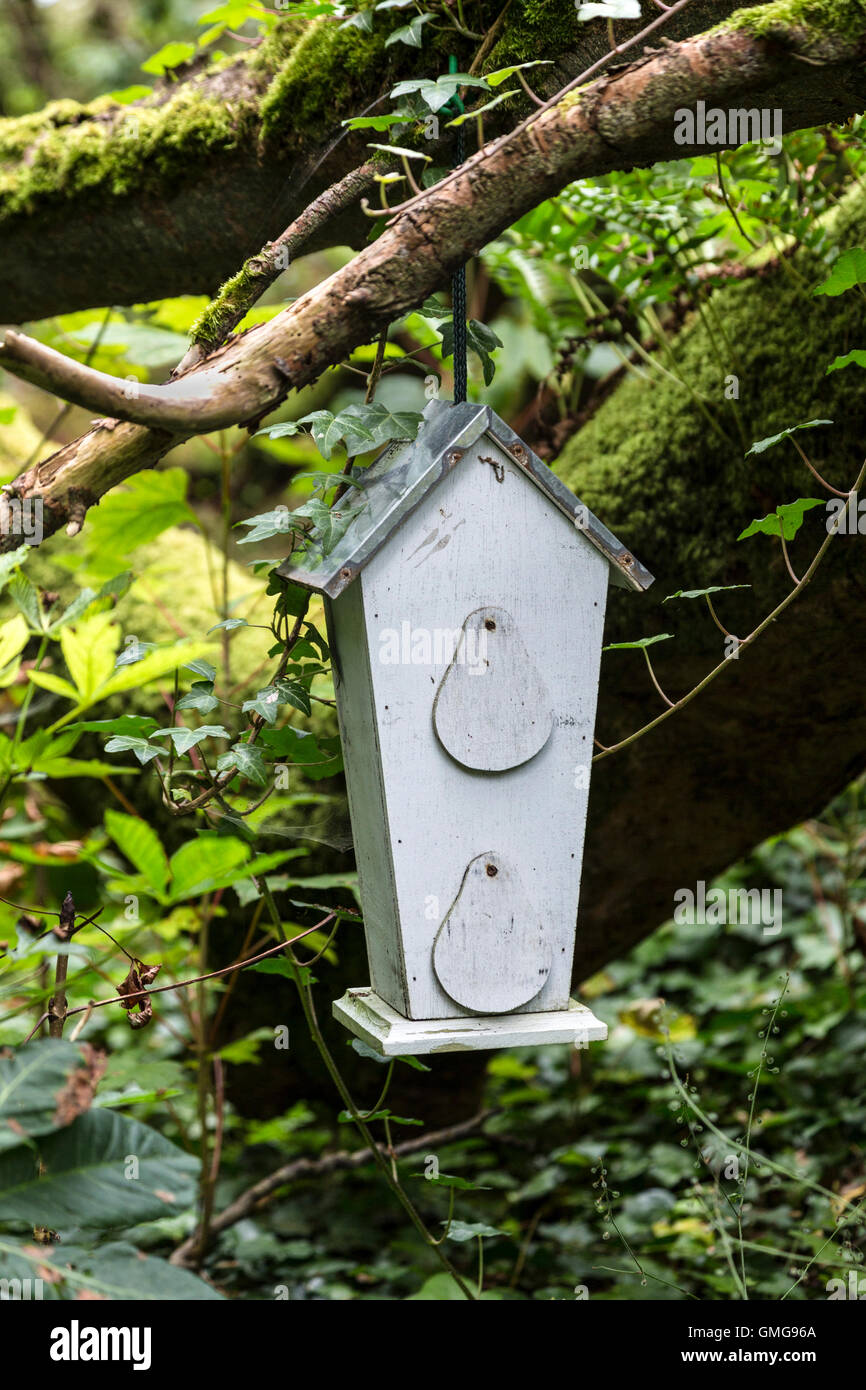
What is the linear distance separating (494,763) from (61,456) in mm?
544

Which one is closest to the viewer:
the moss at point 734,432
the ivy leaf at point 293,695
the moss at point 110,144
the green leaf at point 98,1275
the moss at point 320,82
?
the green leaf at point 98,1275

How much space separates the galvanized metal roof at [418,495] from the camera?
1126mm

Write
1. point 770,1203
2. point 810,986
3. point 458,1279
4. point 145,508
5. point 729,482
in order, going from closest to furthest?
1. point 458,1279
2. point 729,482
3. point 145,508
4. point 770,1203
5. point 810,986

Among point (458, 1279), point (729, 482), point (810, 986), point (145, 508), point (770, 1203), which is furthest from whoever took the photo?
point (810, 986)

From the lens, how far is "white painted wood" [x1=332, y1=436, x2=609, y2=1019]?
1.16m

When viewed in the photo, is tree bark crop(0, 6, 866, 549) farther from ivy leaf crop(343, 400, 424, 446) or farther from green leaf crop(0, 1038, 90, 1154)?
green leaf crop(0, 1038, 90, 1154)

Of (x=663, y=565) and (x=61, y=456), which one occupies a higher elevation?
(x=663, y=565)

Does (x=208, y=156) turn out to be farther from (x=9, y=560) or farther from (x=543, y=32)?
A: (x=9, y=560)

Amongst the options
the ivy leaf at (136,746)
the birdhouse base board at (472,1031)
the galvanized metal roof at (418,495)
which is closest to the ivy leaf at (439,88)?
the galvanized metal roof at (418,495)

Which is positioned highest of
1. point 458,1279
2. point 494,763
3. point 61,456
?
point 61,456

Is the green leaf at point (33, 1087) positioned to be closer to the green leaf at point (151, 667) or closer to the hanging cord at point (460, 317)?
the green leaf at point (151, 667)
